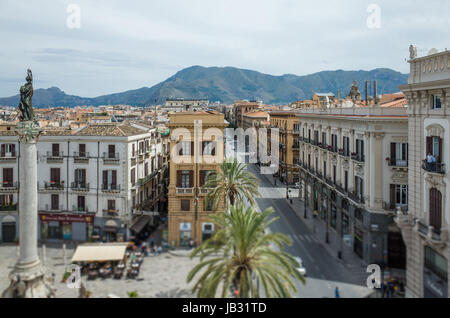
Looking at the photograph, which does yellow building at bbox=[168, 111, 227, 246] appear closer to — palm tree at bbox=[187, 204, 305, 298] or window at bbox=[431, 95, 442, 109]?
palm tree at bbox=[187, 204, 305, 298]

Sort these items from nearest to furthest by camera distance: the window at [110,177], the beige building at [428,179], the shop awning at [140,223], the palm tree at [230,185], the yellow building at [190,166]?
the beige building at [428,179]
the palm tree at [230,185]
the shop awning at [140,223]
the window at [110,177]
the yellow building at [190,166]

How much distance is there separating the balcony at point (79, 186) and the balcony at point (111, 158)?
100 inches

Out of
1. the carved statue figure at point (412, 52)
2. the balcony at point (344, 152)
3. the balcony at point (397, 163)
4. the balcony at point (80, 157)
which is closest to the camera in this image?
the carved statue figure at point (412, 52)

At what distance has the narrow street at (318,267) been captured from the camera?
69.9 feet

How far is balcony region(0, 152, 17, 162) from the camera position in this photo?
29.9m

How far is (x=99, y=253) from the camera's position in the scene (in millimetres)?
24469

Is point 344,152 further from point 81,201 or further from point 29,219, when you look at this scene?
point 29,219

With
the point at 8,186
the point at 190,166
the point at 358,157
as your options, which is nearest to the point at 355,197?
the point at 358,157

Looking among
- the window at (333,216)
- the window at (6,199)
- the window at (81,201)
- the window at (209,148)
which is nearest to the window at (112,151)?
the window at (81,201)

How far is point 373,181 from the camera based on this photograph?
86.1 ft

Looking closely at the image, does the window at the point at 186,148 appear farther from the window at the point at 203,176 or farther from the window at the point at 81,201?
the window at the point at 81,201

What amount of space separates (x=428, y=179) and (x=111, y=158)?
23.4 meters
